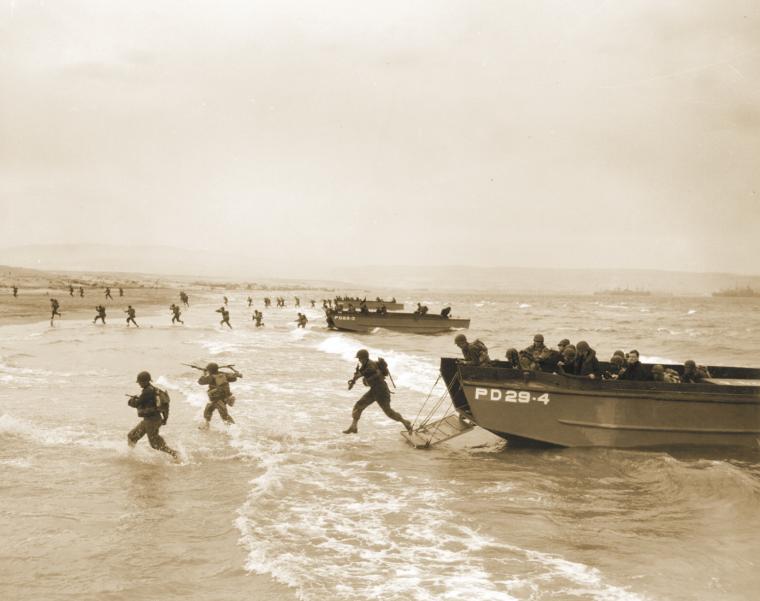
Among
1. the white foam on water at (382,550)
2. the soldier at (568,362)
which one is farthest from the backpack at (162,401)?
the soldier at (568,362)

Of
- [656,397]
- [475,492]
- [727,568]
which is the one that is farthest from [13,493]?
[656,397]

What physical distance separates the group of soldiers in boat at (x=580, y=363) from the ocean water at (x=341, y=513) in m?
1.27

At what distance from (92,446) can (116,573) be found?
511 cm

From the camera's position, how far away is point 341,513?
25.4 feet

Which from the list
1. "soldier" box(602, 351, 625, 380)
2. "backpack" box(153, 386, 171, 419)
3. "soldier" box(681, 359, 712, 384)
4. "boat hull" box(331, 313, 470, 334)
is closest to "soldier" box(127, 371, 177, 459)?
"backpack" box(153, 386, 171, 419)

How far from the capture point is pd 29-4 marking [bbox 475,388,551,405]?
10531 millimetres

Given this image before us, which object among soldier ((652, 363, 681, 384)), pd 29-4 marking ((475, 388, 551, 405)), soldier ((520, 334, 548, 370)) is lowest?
pd 29-4 marking ((475, 388, 551, 405))

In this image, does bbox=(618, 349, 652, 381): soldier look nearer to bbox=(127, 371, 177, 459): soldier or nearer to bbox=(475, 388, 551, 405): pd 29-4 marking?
bbox=(475, 388, 551, 405): pd 29-4 marking

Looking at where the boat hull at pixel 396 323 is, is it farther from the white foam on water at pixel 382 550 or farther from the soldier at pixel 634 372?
the white foam on water at pixel 382 550

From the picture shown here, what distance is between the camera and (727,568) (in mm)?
6297

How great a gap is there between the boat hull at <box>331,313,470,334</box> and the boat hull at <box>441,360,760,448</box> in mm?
27904

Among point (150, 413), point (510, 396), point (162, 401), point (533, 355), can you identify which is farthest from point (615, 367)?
point (150, 413)

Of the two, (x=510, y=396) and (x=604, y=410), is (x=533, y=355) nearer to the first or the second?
(x=510, y=396)

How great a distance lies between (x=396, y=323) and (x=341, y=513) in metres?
31.1
